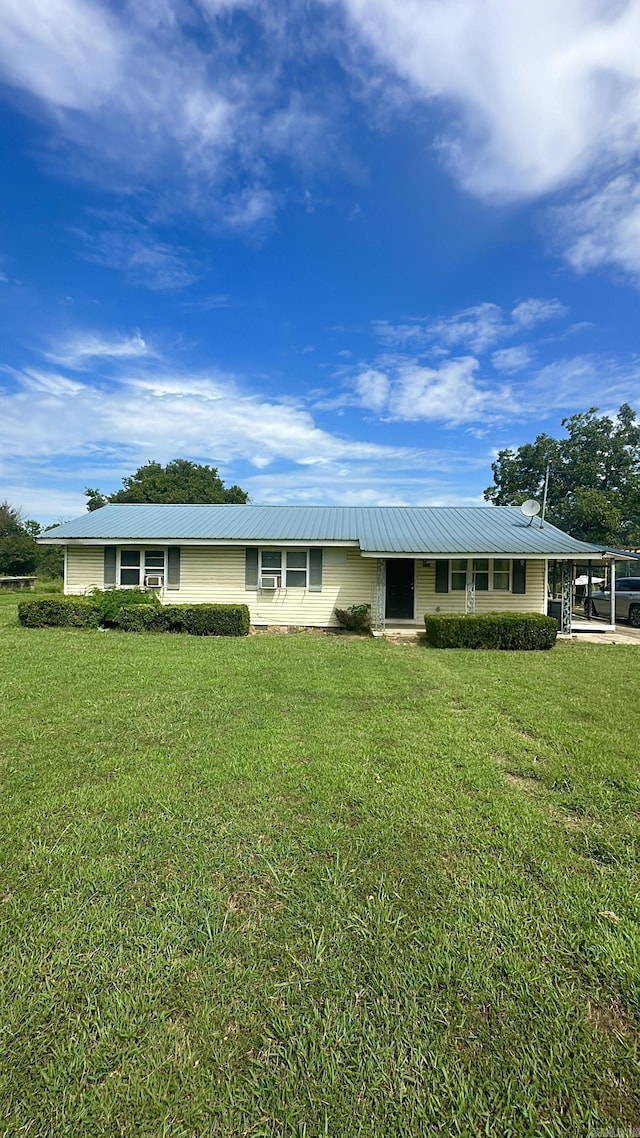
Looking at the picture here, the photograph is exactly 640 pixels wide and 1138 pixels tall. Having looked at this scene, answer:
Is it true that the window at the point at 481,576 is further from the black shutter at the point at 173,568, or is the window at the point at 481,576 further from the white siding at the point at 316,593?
the black shutter at the point at 173,568

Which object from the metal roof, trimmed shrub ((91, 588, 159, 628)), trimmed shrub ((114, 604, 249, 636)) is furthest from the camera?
the metal roof

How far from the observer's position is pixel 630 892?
265 cm

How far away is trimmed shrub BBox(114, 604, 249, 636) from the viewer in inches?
474

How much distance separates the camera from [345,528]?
14.5m

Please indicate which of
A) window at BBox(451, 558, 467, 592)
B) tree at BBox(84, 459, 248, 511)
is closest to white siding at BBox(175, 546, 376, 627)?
window at BBox(451, 558, 467, 592)

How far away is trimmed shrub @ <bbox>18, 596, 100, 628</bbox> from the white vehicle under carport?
51.2 feet

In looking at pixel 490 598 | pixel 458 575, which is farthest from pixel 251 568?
pixel 490 598

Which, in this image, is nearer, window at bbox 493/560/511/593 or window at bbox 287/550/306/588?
window at bbox 493/560/511/593

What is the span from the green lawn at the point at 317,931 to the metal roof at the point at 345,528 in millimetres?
8377

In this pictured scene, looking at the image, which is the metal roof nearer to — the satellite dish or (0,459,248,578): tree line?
the satellite dish

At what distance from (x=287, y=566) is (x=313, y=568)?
29.5 inches

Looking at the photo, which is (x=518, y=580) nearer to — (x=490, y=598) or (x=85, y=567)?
(x=490, y=598)

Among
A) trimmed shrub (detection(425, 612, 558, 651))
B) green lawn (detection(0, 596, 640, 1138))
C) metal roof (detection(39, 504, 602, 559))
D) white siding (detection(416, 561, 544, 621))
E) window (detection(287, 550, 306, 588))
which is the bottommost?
green lawn (detection(0, 596, 640, 1138))

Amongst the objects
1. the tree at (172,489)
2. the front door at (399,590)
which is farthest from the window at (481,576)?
the tree at (172,489)
